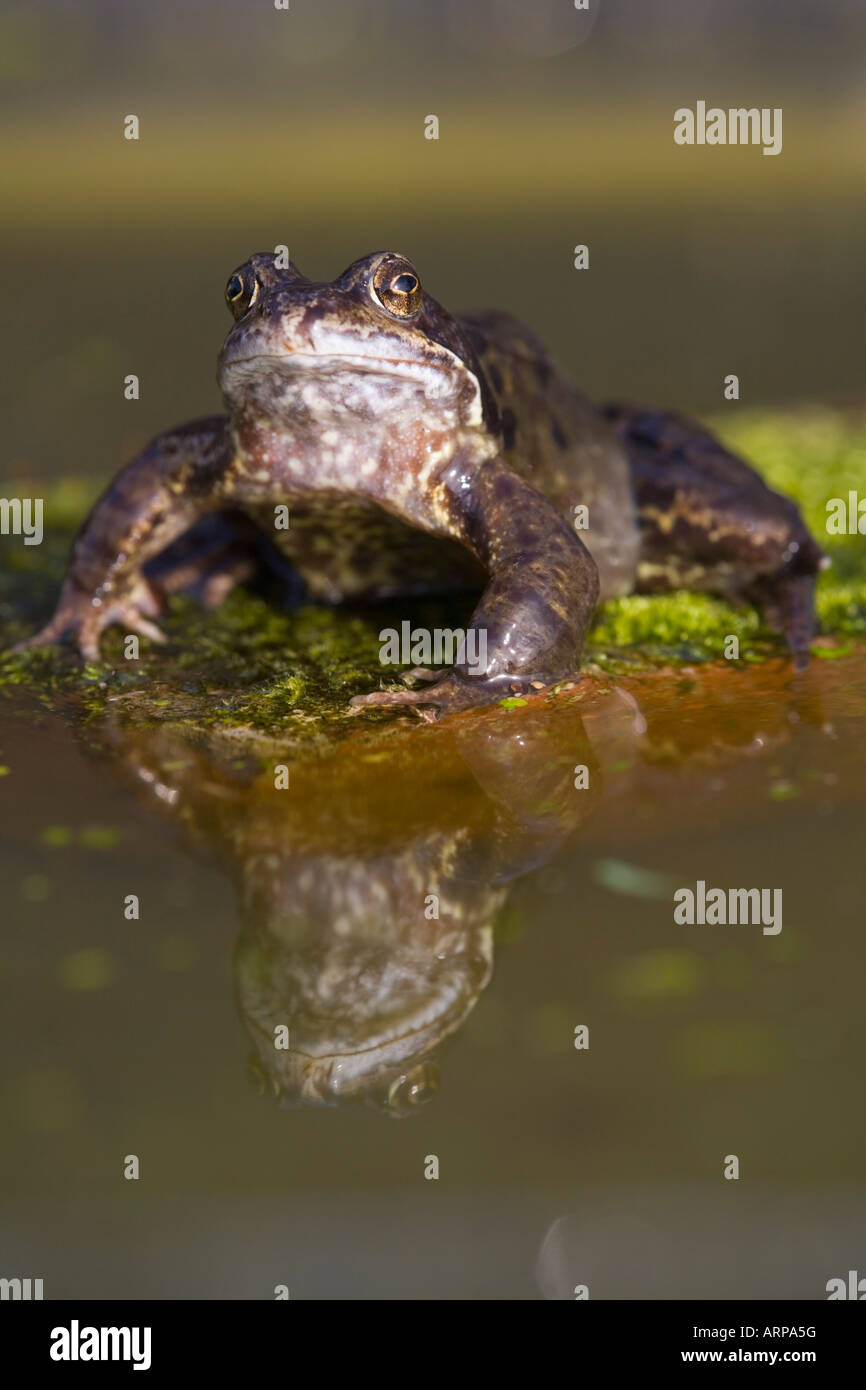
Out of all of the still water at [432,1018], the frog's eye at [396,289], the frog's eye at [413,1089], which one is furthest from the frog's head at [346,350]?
the frog's eye at [413,1089]

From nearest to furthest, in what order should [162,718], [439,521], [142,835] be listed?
[142,835]
[162,718]
[439,521]

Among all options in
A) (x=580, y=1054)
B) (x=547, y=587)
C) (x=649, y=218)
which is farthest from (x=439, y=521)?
(x=649, y=218)

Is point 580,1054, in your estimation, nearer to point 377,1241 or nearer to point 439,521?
point 377,1241

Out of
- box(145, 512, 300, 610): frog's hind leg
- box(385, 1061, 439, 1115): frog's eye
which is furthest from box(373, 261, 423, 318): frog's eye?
box(385, 1061, 439, 1115): frog's eye

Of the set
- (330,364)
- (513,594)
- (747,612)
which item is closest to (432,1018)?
(513,594)

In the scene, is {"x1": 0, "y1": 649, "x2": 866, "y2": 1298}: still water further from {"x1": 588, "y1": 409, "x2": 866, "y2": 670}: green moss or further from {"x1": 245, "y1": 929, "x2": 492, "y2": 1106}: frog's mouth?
{"x1": 588, "y1": 409, "x2": 866, "y2": 670}: green moss

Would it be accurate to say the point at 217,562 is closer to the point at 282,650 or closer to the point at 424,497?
the point at 282,650
